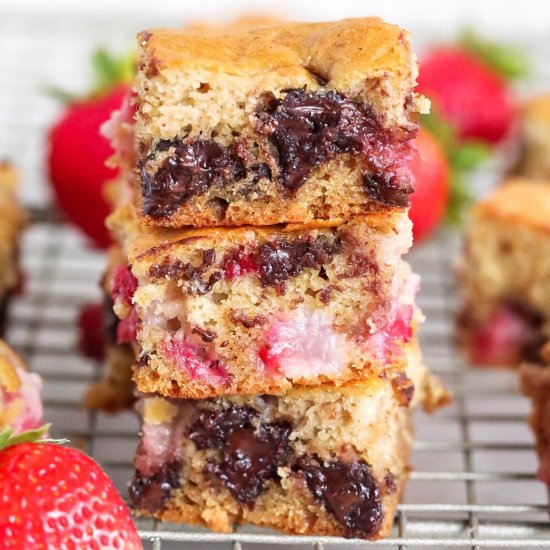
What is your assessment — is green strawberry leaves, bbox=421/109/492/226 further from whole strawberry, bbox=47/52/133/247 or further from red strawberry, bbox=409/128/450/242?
whole strawberry, bbox=47/52/133/247

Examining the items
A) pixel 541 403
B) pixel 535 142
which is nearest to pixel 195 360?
pixel 541 403

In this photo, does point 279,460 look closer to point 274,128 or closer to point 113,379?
point 113,379

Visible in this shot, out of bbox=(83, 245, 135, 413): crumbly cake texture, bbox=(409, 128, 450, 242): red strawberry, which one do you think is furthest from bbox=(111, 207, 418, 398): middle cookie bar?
bbox=(409, 128, 450, 242): red strawberry

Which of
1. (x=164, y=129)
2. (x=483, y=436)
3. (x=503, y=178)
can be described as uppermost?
(x=503, y=178)

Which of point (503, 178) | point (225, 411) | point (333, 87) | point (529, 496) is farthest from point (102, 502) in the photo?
point (503, 178)

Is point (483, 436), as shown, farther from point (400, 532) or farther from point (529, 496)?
point (400, 532)

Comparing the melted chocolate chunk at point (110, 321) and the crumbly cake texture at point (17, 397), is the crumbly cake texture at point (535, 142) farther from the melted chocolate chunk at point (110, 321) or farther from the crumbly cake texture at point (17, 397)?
the crumbly cake texture at point (17, 397)

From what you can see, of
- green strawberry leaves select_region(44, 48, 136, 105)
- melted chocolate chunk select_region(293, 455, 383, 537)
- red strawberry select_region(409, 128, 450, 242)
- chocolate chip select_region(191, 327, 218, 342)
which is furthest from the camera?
green strawberry leaves select_region(44, 48, 136, 105)

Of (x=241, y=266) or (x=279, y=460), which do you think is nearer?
(x=241, y=266)
